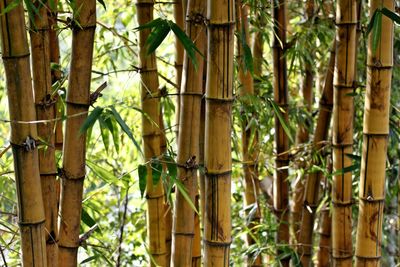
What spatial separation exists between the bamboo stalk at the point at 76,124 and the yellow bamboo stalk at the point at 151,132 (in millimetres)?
305

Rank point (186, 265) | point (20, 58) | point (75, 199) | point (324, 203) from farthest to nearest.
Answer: point (324, 203) < point (186, 265) < point (75, 199) < point (20, 58)

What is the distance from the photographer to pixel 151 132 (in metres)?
1.78

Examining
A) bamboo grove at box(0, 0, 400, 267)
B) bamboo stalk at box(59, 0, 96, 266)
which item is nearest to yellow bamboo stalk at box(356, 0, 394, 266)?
bamboo grove at box(0, 0, 400, 267)

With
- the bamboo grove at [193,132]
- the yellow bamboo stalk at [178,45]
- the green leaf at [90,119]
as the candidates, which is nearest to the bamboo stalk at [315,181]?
the bamboo grove at [193,132]

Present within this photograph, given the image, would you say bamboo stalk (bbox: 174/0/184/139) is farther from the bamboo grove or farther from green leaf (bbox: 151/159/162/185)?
green leaf (bbox: 151/159/162/185)

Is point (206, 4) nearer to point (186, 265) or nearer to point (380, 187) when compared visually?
point (186, 265)

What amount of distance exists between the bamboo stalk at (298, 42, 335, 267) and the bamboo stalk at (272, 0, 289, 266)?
65 mm

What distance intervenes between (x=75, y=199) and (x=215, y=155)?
297mm

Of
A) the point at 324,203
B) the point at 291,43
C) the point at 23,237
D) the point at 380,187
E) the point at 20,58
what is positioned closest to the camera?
the point at 20,58

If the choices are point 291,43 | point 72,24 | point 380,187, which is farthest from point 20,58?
point 291,43

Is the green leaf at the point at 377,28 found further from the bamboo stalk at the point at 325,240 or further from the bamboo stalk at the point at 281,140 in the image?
the bamboo stalk at the point at 325,240

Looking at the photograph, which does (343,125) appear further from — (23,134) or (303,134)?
(23,134)

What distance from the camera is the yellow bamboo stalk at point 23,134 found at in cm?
118

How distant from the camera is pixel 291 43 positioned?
2.34 meters
